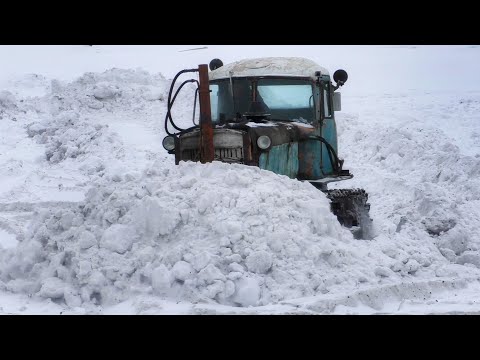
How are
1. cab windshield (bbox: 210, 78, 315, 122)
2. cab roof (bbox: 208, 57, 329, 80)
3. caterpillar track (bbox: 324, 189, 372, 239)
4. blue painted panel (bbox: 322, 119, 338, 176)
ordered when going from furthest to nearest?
1. blue painted panel (bbox: 322, 119, 338, 176)
2. cab roof (bbox: 208, 57, 329, 80)
3. cab windshield (bbox: 210, 78, 315, 122)
4. caterpillar track (bbox: 324, 189, 372, 239)

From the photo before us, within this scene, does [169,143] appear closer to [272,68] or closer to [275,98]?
[275,98]

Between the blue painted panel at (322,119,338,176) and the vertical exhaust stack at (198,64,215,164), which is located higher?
the vertical exhaust stack at (198,64,215,164)

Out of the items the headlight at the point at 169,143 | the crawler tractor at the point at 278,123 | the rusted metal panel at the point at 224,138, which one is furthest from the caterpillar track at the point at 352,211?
the headlight at the point at 169,143

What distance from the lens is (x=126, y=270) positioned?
6.30 m

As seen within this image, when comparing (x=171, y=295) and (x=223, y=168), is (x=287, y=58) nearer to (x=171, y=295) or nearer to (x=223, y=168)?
(x=223, y=168)

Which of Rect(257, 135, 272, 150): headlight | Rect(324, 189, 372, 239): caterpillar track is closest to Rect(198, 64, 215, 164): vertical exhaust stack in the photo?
Rect(257, 135, 272, 150): headlight

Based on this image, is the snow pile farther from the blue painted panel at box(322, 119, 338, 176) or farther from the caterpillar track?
the blue painted panel at box(322, 119, 338, 176)

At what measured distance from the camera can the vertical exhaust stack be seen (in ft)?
24.1

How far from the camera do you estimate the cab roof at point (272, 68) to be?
27.2 feet

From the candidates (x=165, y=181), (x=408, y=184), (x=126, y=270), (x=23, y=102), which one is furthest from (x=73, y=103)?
(x=126, y=270)

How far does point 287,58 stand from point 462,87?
9.62 metres

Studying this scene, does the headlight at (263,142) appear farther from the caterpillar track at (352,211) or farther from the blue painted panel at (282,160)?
the caterpillar track at (352,211)

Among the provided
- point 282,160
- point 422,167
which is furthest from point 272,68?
point 422,167

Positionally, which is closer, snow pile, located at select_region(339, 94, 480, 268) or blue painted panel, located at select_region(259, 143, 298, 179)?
blue painted panel, located at select_region(259, 143, 298, 179)
